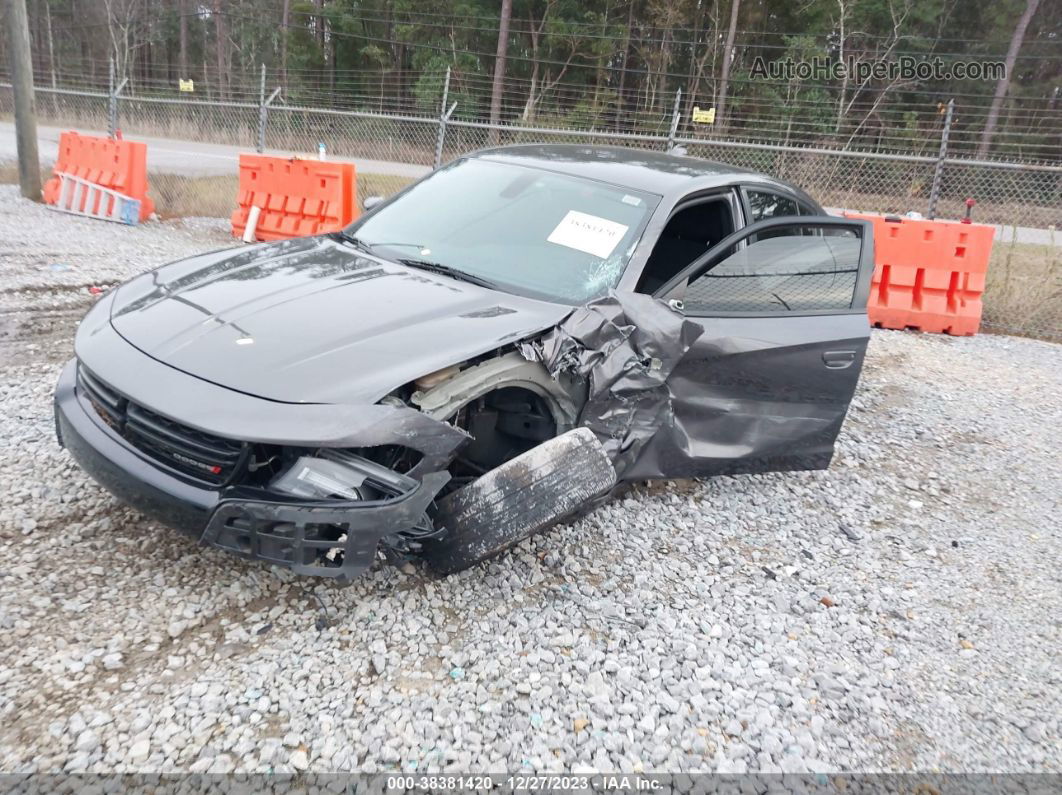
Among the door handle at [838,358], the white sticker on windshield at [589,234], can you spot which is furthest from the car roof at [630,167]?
the door handle at [838,358]

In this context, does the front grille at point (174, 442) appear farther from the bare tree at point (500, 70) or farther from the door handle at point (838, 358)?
the bare tree at point (500, 70)

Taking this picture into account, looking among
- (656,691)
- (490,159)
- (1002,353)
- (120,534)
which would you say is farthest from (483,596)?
(1002,353)

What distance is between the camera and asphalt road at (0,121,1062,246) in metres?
13.7

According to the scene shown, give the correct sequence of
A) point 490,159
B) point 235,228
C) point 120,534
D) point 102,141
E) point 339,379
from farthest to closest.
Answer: point 102,141 → point 235,228 → point 490,159 → point 120,534 → point 339,379

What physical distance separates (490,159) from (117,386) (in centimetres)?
247

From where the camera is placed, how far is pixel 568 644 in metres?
2.76

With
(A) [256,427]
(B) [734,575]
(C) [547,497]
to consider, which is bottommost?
(B) [734,575]

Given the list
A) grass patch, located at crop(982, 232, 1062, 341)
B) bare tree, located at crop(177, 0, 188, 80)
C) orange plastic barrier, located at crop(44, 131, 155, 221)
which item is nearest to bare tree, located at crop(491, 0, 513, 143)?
orange plastic barrier, located at crop(44, 131, 155, 221)

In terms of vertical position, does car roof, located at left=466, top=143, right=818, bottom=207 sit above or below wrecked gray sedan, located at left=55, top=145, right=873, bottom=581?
above

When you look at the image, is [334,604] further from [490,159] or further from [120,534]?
[490,159]

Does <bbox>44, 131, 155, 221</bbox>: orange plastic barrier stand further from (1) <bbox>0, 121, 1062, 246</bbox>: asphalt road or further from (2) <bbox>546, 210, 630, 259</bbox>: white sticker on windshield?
(2) <bbox>546, 210, 630, 259</bbox>: white sticker on windshield

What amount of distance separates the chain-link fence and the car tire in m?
5.14

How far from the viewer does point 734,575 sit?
3365 mm

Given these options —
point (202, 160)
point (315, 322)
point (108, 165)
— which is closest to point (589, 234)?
point (315, 322)
